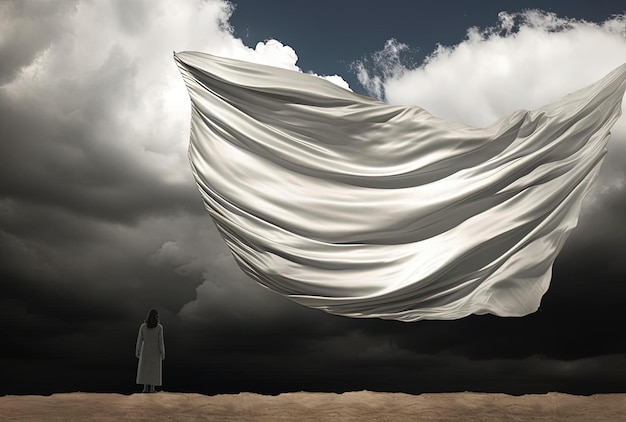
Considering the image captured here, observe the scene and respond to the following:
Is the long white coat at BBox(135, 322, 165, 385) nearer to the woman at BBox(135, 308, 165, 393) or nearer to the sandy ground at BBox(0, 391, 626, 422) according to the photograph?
the woman at BBox(135, 308, 165, 393)

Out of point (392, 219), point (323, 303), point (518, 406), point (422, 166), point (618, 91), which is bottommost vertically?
point (518, 406)

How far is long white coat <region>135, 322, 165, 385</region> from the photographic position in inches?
339

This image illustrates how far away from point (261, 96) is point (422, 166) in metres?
1.85

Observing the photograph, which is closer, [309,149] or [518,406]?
[309,149]

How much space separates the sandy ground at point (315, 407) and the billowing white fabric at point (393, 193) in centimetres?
121

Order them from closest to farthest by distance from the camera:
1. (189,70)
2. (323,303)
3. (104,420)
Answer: (104,420)
(323,303)
(189,70)

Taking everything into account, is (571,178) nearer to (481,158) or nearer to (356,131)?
(481,158)

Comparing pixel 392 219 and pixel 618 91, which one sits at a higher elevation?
pixel 618 91

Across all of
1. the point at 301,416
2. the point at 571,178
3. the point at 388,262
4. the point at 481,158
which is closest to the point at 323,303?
the point at 388,262

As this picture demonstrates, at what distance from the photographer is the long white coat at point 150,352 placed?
860 centimetres

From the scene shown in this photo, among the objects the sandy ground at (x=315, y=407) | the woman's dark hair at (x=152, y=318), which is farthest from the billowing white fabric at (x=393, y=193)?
the woman's dark hair at (x=152, y=318)

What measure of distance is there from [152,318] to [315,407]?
92.0 inches

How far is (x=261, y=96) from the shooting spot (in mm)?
7562

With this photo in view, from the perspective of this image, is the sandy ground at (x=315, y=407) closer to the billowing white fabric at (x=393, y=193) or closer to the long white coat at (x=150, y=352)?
the long white coat at (x=150, y=352)
